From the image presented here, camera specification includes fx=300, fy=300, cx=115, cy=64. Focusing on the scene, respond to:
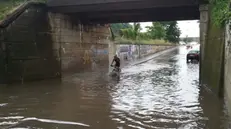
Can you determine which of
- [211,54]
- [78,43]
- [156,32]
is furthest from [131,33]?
[211,54]

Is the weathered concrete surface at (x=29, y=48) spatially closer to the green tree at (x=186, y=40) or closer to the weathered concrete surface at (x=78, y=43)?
the weathered concrete surface at (x=78, y=43)

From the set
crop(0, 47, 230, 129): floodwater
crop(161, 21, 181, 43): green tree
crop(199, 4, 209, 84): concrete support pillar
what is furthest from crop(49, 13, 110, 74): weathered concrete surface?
crop(161, 21, 181, 43): green tree

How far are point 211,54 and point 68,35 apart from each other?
12.8 meters

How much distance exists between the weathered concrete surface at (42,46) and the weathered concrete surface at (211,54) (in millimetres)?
10566

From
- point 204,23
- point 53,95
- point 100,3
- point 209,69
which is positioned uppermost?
point 100,3

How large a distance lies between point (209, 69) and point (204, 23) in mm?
3894

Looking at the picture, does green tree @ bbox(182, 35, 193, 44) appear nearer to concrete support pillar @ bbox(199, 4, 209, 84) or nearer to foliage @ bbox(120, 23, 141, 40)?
foliage @ bbox(120, 23, 141, 40)

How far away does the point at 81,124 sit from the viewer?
8.72 meters

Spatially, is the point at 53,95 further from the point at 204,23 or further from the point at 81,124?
the point at 204,23

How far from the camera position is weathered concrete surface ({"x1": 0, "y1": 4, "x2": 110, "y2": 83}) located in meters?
18.5

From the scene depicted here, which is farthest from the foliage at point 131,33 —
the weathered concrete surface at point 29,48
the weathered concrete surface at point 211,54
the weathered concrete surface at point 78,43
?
the weathered concrete surface at point 211,54

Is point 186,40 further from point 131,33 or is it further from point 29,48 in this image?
point 29,48

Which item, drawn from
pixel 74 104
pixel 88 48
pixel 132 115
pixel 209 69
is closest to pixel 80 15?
pixel 88 48

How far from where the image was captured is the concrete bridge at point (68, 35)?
53.6 feet
